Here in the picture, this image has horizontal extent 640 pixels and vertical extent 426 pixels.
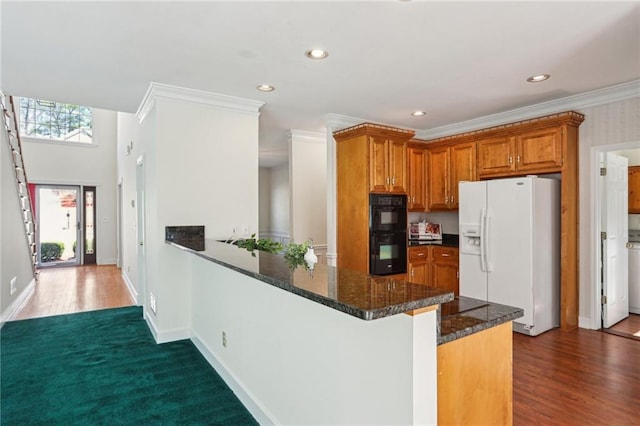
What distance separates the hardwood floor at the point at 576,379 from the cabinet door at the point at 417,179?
7.28ft

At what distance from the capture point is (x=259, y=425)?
2143 mm

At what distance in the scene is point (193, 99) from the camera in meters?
3.62

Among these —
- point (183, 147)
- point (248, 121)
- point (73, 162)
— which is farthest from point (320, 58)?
point (73, 162)

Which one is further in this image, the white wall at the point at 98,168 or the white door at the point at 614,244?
the white wall at the point at 98,168

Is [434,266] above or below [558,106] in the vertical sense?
below

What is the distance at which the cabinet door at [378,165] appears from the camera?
4.37 metres

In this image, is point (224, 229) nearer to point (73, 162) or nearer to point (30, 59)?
point (30, 59)

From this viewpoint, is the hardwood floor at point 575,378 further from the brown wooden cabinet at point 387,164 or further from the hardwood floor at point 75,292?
the brown wooden cabinet at point 387,164

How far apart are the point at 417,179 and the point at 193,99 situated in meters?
3.34

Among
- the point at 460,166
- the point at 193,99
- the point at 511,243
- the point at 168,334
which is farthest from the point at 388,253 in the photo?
the point at 193,99

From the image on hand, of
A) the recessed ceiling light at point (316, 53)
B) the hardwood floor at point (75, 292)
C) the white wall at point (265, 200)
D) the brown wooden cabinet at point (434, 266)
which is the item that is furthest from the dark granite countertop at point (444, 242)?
the white wall at point (265, 200)

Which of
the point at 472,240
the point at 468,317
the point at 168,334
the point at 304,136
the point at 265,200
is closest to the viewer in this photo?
the point at 468,317

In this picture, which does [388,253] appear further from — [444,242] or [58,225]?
[58,225]

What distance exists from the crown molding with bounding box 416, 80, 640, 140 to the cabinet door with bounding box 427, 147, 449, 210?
0.39 metres
